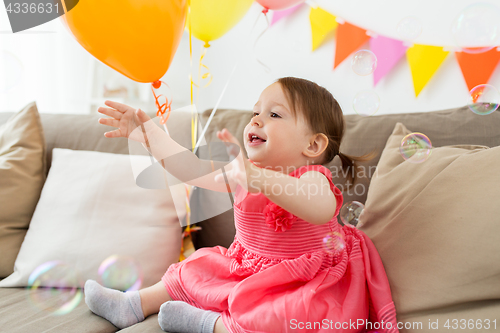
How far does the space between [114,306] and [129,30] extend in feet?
2.26

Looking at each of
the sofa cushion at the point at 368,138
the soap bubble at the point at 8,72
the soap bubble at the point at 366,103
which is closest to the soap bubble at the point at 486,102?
the sofa cushion at the point at 368,138

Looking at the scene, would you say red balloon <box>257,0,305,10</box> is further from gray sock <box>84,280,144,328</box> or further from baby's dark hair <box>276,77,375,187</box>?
gray sock <box>84,280,144,328</box>

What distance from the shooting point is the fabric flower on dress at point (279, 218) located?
86cm

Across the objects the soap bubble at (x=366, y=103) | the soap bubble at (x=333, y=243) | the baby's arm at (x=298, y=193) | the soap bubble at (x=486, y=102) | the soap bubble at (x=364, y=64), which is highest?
the soap bubble at (x=364, y=64)

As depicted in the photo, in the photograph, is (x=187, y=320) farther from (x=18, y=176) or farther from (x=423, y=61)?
(x=423, y=61)

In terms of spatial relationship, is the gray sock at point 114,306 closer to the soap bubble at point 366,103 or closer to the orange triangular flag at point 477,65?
the soap bubble at point 366,103

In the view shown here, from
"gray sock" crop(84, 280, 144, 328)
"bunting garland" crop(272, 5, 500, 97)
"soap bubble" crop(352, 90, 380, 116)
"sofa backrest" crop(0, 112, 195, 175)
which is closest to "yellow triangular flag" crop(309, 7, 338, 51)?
"bunting garland" crop(272, 5, 500, 97)

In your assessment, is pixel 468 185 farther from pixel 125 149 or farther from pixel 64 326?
pixel 125 149

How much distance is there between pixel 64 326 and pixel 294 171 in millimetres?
676

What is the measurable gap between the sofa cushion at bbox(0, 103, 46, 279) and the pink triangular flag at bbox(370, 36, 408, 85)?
1409 mm

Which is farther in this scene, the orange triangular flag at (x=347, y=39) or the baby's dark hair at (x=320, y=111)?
the orange triangular flag at (x=347, y=39)

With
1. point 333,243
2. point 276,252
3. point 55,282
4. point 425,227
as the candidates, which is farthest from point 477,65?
point 55,282

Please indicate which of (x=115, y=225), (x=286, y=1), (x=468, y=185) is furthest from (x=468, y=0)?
(x=115, y=225)

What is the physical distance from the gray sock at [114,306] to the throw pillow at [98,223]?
161 mm
